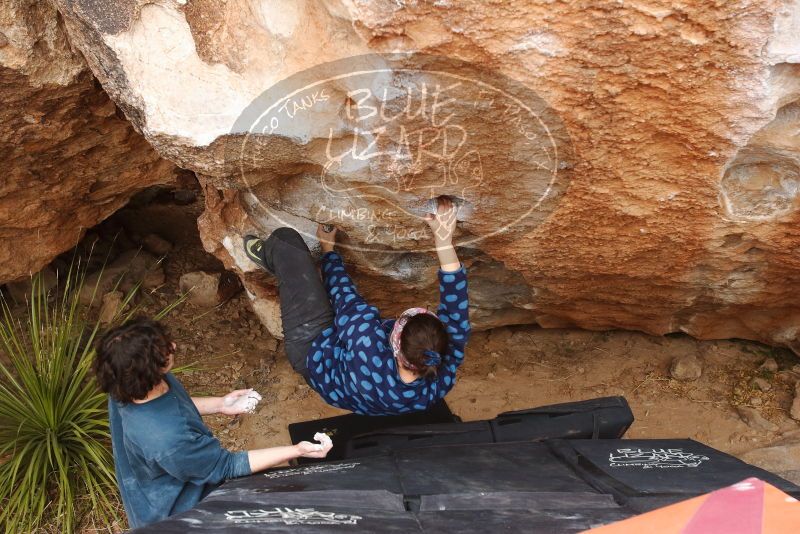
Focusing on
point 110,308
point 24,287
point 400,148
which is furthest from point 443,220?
point 24,287

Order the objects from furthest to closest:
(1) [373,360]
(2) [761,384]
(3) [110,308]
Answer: (3) [110,308], (2) [761,384], (1) [373,360]

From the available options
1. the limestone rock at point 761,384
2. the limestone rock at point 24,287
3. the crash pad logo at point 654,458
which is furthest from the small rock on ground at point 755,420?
the limestone rock at point 24,287

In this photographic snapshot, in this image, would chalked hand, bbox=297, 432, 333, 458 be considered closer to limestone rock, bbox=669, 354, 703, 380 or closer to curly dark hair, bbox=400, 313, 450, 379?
curly dark hair, bbox=400, 313, 450, 379

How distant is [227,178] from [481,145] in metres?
0.84

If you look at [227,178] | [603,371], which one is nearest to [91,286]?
[227,178]

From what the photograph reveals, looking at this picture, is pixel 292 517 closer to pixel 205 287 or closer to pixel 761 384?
pixel 205 287

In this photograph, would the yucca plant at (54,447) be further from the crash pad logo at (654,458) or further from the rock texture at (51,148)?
the crash pad logo at (654,458)

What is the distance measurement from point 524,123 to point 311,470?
3.99ft

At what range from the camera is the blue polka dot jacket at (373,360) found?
88.7 inches

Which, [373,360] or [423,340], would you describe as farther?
[373,360]

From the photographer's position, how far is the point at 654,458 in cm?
232

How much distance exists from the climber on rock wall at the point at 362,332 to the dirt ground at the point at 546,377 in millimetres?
1061

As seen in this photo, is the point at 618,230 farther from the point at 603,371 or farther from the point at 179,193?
the point at 179,193

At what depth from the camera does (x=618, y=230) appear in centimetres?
263
